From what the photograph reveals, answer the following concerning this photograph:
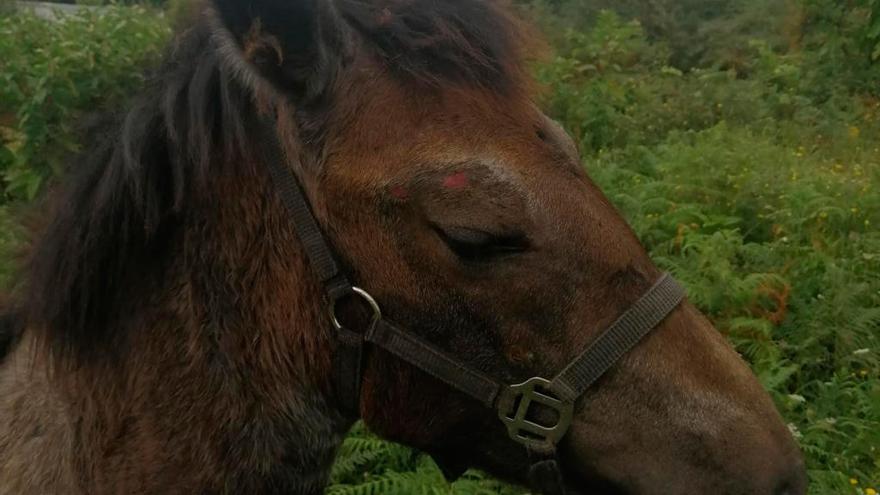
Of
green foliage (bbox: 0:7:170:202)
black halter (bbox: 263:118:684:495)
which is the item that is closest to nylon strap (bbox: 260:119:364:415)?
black halter (bbox: 263:118:684:495)

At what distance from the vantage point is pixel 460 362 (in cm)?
189

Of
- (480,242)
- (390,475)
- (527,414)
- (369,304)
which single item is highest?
(480,242)

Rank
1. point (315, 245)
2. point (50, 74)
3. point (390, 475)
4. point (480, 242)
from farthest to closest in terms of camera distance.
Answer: point (50, 74)
point (390, 475)
point (315, 245)
point (480, 242)

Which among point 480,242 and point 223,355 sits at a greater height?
point 480,242

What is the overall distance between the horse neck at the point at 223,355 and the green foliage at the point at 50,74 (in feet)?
14.1

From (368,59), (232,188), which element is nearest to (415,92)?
(368,59)

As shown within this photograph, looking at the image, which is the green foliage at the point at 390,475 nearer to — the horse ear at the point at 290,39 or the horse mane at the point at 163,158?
the horse mane at the point at 163,158

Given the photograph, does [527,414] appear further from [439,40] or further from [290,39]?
[290,39]

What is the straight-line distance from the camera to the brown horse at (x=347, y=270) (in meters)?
1.79

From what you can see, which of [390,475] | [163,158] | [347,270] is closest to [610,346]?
[347,270]

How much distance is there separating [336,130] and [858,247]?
521 centimetres

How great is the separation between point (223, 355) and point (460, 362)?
0.54m

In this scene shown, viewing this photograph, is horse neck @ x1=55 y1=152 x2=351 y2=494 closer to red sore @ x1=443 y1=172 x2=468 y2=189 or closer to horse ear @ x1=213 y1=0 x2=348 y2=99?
horse ear @ x1=213 y1=0 x2=348 y2=99

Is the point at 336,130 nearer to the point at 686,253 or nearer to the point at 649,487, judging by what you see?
the point at 649,487
